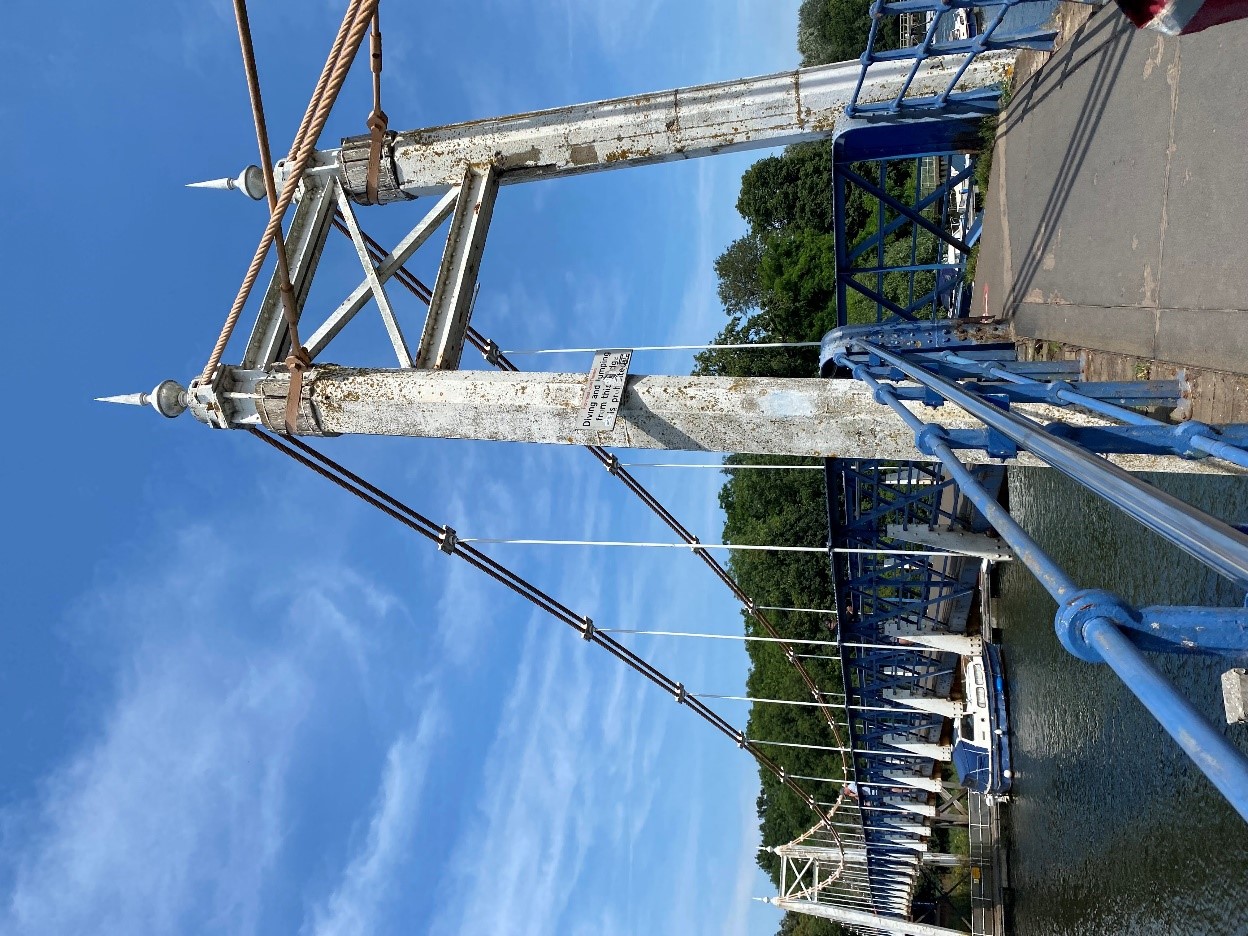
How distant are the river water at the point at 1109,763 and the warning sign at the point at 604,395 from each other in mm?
5335

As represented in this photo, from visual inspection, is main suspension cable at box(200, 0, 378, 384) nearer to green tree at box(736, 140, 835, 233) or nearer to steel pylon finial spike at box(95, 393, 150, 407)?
steel pylon finial spike at box(95, 393, 150, 407)

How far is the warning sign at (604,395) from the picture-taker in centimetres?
475

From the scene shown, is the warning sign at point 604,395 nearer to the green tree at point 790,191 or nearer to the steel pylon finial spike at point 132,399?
the steel pylon finial spike at point 132,399

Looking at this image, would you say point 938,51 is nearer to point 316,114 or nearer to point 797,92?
point 797,92

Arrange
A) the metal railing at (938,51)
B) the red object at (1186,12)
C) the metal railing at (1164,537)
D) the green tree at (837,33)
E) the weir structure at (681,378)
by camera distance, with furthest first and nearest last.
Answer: the green tree at (837,33)
the metal railing at (938,51)
the weir structure at (681,378)
the red object at (1186,12)
the metal railing at (1164,537)

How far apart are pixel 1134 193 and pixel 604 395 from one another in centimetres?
322

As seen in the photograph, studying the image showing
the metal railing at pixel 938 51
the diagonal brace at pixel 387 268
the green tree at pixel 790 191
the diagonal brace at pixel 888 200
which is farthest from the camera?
the green tree at pixel 790 191

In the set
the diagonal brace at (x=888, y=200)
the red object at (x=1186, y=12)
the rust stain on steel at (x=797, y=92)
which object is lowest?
the red object at (x=1186, y=12)

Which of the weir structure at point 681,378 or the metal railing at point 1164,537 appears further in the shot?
the weir structure at point 681,378

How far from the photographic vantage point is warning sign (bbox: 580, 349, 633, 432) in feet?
15.6

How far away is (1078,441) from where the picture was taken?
2.74 m

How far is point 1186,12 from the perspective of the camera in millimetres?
1303

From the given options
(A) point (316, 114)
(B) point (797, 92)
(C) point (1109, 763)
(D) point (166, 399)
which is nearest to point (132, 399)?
(D) point (166, 399)

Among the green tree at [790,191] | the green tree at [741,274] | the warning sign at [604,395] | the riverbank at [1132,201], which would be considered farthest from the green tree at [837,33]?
the warning sign at [604,395]
